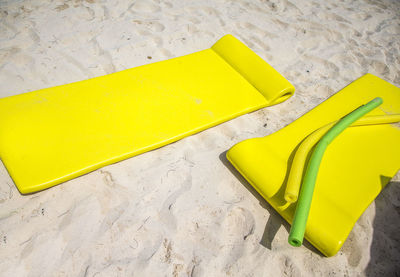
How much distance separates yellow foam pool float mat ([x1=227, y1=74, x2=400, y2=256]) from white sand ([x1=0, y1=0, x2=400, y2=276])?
0.11 meters

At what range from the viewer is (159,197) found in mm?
1319

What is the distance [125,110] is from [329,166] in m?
1.08

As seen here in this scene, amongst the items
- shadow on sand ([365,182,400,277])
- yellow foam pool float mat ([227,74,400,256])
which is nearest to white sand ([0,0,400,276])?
shadow on sand ([365,182,400,277])

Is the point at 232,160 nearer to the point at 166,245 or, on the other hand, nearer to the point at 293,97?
the point at 166,245

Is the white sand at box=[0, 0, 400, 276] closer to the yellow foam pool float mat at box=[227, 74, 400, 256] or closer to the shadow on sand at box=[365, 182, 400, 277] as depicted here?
the shadow on sand at box=[365, 182, 400, 277]

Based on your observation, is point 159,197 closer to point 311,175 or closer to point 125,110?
point 125,110

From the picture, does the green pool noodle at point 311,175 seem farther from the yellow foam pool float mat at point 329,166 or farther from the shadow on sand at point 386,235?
the shadow on sand at point 386,235

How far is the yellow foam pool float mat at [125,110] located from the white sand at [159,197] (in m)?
0.09

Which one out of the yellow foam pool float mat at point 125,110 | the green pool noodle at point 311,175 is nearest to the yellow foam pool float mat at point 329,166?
the green pool noodle at point 311,175

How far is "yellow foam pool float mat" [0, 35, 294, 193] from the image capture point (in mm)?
1293

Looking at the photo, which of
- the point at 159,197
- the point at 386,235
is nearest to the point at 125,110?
the point at 159,197

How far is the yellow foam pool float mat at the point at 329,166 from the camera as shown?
119 centimetres

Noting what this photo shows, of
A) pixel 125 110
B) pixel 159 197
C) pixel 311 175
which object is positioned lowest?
pixel 159 197

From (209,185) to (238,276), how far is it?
1.39 ft
